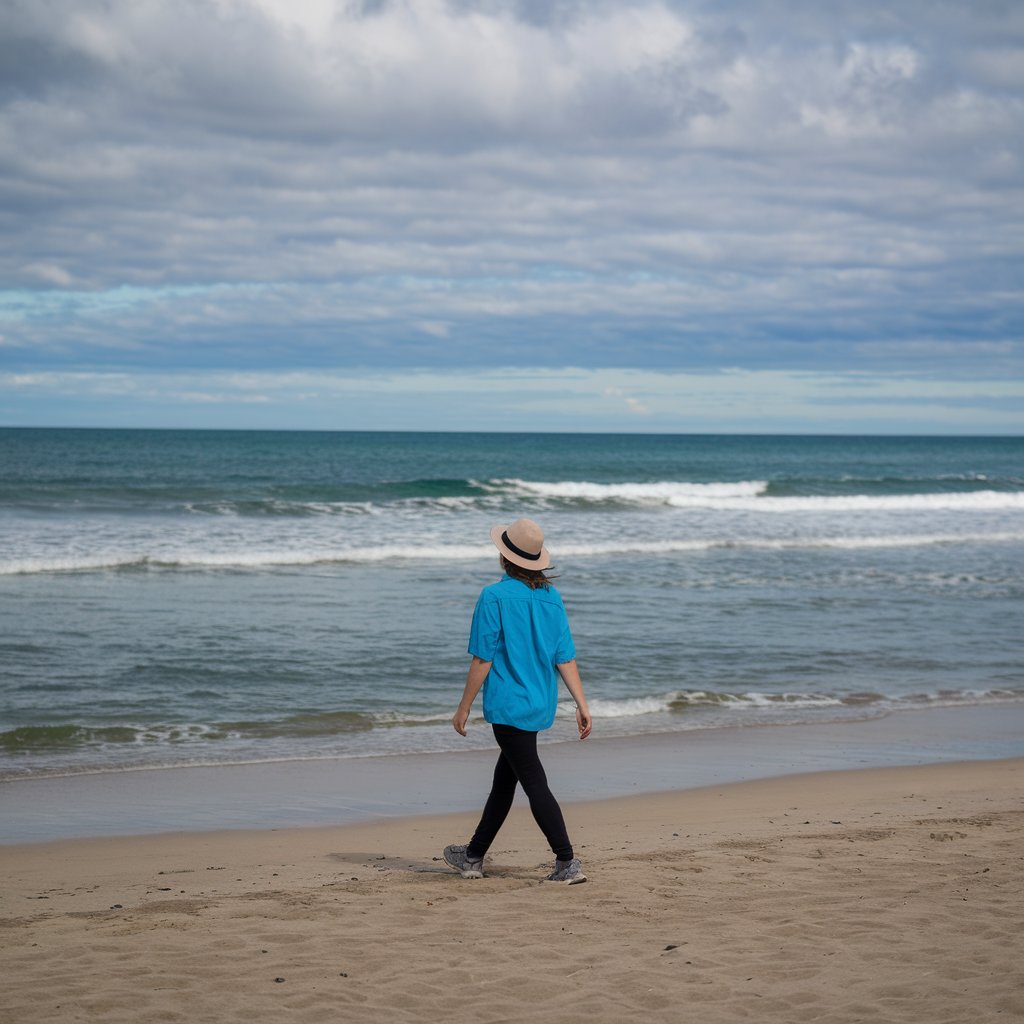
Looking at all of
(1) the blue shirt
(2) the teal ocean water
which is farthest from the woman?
(2) the teal ocean water

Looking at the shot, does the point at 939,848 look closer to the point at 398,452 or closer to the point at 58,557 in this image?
the point at 58,557

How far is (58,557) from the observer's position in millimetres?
19484

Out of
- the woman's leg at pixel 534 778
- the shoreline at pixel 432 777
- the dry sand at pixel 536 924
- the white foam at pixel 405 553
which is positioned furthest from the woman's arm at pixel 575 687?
the white foam at pixel 405 553

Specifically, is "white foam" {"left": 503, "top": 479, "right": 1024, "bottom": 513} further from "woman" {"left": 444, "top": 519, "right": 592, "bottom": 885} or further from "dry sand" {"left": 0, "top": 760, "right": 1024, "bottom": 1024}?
"woman" {"left": 444, "top": 519, "right": 592, "bottom": 885}

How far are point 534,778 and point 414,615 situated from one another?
9103 mm

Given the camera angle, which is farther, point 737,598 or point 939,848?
point 737,598

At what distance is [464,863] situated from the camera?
5.49 metres

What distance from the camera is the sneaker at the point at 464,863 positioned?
5469 mm

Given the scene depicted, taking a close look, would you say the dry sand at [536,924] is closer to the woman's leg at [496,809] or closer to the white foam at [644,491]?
the woman's leg at [496,809]

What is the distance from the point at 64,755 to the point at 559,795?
3.56m

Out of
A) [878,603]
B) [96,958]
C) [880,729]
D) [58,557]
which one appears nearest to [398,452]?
[58,557]

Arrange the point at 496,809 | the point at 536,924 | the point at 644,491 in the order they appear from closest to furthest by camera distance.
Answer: the point at 536,924 < the point at 496,809 < the point at 644,491

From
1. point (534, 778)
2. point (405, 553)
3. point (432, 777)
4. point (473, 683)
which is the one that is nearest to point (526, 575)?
point (473, 683)

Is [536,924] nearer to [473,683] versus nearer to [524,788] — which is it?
[524,788]
